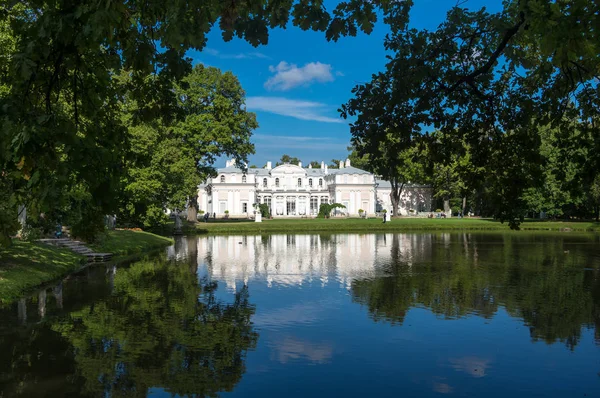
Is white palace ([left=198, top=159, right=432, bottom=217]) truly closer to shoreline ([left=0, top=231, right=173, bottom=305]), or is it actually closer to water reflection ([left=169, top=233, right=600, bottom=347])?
water reflection ([left=169, top=233, right=600, bottom=347])

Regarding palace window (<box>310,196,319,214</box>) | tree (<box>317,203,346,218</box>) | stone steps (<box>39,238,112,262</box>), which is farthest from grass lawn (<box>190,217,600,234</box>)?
palace window (<box>310,196,319,214</box>)

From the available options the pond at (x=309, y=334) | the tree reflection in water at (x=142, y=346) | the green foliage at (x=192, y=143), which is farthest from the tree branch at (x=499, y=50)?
the green foliage at (x=192, y=143)

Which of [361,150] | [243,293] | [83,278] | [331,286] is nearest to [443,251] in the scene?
[331,286]

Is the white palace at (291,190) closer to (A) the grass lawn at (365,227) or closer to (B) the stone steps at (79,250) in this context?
(A) the grass lawn at (365,227)

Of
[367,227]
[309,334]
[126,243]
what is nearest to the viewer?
[309,334]

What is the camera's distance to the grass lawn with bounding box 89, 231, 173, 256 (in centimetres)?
2527

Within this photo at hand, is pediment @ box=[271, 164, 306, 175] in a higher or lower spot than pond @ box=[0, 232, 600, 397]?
higher

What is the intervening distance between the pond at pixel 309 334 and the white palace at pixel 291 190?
55436 millimetres

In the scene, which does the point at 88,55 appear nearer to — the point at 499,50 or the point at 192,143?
the point at 499,50

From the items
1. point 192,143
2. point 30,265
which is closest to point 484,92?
point 30,265

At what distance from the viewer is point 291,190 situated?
7912 centimetres

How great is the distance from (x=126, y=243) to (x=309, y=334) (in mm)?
19959

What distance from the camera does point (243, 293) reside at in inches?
595

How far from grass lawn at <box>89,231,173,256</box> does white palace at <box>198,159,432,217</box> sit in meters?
40.3
